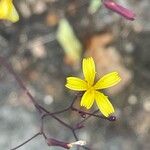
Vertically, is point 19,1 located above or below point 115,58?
above

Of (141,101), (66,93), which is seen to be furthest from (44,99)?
(141,101)

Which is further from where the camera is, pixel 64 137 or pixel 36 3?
pixel 36 3

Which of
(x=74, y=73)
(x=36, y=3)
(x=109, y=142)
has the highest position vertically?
(x=36, y=3)

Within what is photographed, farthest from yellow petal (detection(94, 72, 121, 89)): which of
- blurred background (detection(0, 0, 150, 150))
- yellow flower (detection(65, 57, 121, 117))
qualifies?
blurred background (detection(0, 0, 150, 150))

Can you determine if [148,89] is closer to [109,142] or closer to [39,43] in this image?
[109,142]

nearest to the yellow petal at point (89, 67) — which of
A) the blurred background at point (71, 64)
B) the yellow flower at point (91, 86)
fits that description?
the yellow flower at point (91, 86)

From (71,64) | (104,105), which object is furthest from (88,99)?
(71,64)
